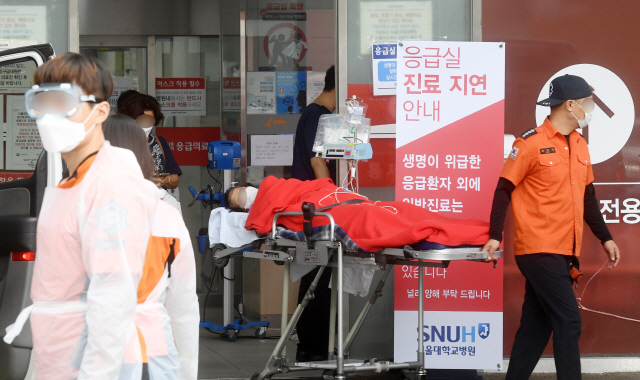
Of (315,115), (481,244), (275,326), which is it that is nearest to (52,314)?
(481,244)

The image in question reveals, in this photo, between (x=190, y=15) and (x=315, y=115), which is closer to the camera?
(x=315, y=115)

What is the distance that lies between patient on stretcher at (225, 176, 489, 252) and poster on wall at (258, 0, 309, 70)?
8.44ft

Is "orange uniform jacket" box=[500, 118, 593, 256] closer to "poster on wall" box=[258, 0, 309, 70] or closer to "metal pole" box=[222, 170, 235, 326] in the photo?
"metal pole" box=[222, 170, 235, 326]

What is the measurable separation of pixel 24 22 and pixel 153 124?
3.35 feet

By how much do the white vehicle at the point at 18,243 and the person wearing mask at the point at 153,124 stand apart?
1.17 meters

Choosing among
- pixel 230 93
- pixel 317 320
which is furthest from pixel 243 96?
pixel 317 320

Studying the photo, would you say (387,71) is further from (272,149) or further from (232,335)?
(232,335)

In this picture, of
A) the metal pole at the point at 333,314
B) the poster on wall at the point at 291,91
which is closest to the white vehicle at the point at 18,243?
the metal pole at the point at 333,314

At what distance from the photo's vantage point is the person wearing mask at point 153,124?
5281 mm

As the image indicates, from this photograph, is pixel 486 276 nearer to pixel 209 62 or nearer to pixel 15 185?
pixel 15 185

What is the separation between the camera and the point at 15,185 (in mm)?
4121

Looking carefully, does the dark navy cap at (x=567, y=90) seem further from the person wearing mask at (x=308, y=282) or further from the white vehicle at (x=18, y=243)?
the white vehicle at (x=18, y=243)

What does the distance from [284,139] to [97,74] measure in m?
4.96

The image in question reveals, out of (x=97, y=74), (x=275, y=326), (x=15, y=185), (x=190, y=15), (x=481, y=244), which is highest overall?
(x=190, y=15)
